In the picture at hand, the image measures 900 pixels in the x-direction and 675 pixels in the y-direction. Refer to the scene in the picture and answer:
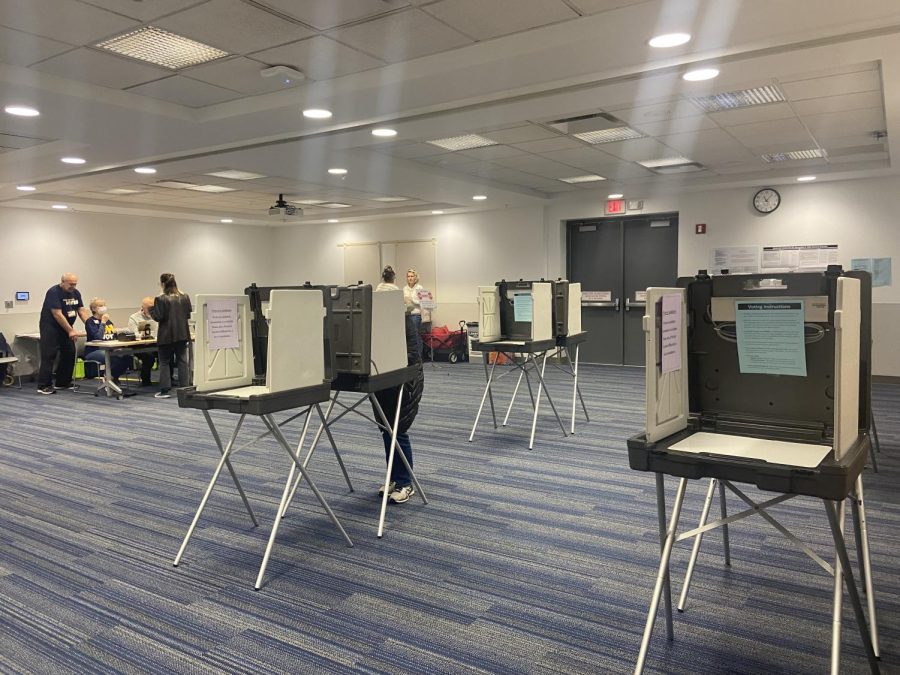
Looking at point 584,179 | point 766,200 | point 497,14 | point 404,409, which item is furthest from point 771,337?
point 766,200

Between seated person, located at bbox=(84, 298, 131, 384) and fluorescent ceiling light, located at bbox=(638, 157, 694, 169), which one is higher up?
fluorescent ceiling light, located at bbox=(638, 157, 694, 169)

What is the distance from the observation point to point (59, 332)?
28.2ft

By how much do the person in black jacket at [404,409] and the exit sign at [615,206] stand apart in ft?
23.0

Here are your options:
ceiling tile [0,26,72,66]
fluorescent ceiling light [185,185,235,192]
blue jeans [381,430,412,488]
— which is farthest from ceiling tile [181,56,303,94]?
fluorescent ceiling light [185,185,235,192]

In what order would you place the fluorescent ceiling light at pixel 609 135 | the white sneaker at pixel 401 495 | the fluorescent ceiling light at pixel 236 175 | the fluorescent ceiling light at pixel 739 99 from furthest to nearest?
the fluorescent ceiling light at pixel 236 175 → the fluorescent ceiling light at pixel 609 135 → the fluorescent ceiling light at pixel 739 99 → the white sneaker at pixel 401 495

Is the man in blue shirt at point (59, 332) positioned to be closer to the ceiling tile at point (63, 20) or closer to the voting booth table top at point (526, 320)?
the ceiling tile at point (63, 20)

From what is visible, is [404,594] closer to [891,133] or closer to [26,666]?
[26,666]

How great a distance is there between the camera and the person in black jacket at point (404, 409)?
371 cm

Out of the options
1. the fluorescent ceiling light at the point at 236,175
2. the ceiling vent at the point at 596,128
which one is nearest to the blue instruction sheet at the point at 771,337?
the ceiling vent at the point at 596,128

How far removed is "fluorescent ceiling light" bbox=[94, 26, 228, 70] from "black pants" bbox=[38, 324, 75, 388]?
18.5ft

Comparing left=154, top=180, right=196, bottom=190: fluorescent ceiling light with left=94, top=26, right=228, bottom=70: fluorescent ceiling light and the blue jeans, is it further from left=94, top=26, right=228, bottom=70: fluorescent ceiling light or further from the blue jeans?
the blue jeans

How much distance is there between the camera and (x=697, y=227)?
30.6 feet

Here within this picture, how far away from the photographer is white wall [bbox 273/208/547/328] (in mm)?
10875

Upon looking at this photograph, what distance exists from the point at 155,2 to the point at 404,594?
3.20m
